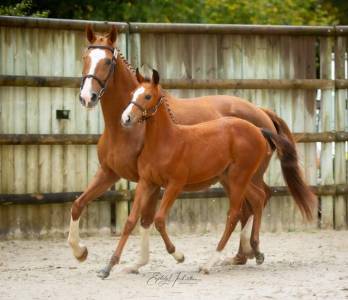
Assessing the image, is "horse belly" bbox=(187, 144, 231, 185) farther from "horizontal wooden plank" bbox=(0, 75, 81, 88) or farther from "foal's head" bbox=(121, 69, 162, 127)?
"horizontal wooden plank" bbox=(0, 75, 81, 88)

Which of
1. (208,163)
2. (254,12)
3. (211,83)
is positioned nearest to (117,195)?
(211,83)

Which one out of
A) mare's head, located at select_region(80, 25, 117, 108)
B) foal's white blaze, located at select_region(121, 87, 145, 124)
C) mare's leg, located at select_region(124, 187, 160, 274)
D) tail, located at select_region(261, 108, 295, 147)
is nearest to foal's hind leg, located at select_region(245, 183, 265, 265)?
tail, located at select_region(261, 108, 295, 147)

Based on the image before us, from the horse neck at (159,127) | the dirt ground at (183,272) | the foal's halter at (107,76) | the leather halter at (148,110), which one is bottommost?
the dirt ground at (183,272)

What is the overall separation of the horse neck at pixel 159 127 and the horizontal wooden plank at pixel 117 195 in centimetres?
301

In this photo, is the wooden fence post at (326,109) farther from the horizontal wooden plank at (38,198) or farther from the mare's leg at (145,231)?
the mare's leg at (145,231)

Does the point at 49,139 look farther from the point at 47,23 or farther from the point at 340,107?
the point at 340,107

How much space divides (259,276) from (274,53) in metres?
4.30

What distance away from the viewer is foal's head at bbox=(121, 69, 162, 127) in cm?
829

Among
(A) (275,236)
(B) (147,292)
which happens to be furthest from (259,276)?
(A) (275,236)

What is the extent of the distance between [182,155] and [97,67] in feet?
3.65

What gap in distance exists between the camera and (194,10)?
17625 millimetres

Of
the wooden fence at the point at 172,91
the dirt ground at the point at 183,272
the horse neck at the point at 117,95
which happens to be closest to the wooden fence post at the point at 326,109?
the wooden fence at the point at 172,91

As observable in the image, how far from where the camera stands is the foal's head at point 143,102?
8289 millimetres

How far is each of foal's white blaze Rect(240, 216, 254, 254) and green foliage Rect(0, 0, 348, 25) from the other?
4.43 m
